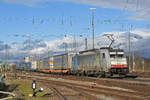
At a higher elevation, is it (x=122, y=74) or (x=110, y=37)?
(x=110, y=37)

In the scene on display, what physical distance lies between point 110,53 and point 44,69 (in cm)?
3746

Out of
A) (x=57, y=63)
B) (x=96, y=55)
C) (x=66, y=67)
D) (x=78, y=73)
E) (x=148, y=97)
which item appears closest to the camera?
(x=148, y=97)

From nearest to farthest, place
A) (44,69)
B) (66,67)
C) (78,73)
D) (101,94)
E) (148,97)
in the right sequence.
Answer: (148,97), (101,94), (78,73), (66,67), (44,69)

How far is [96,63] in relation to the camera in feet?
123

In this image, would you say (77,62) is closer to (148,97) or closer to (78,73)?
(78,73)

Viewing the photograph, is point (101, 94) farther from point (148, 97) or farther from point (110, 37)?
point (110, 37)

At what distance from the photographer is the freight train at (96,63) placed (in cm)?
3381

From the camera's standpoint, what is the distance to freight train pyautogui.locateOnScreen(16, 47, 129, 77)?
1331 inches

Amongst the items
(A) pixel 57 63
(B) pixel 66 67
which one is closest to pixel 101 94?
(B) pixel 66 67

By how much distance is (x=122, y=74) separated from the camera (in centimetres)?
3384

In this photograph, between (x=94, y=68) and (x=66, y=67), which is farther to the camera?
(x=66, y=67)

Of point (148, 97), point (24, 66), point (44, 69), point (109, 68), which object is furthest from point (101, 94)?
point (24, 66)

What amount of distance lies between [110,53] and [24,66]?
217ft

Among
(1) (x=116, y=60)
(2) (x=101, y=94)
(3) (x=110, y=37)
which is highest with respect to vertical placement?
(3) (x=110, y=37)
